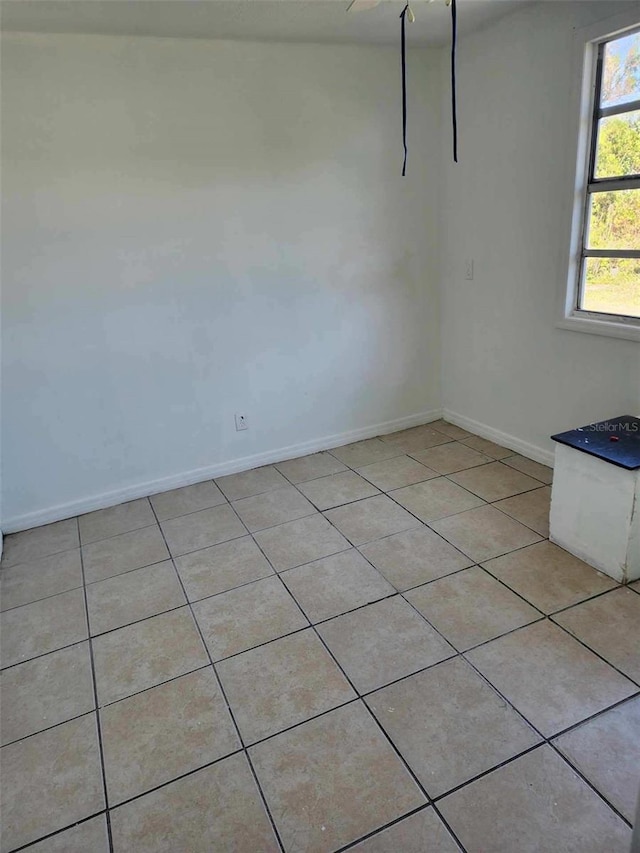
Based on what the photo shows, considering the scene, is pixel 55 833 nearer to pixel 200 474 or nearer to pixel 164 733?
pixel 164 733

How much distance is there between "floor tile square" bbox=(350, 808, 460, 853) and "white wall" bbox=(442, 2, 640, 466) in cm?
198

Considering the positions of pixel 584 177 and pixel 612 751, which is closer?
pixel 612 751

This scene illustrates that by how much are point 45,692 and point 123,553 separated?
82 centimetres

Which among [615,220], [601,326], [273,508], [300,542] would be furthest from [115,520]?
[615,220]

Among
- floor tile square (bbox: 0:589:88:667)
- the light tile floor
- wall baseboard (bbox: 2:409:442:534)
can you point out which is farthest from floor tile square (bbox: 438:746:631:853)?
wall baseboard (bbox: 2:409:442:534)

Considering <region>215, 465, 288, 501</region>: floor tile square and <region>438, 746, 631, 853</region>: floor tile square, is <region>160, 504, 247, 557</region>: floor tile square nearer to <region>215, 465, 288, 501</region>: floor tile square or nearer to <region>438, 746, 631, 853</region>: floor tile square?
<region>215, 465, 288, 501</region>: floor tile square

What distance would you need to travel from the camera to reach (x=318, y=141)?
119 inches

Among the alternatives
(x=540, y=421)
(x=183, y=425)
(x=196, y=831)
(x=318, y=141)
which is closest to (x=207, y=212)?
(x=318, y=141)

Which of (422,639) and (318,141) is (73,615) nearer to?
(422,639)

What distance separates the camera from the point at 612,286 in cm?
255

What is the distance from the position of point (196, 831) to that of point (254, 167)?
9.34ft

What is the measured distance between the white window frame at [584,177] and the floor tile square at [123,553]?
7.53ft

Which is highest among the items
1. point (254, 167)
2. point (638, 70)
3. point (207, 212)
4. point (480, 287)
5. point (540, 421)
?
point (638, 70)

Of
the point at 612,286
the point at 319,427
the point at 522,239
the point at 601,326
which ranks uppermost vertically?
the point at 522,239
